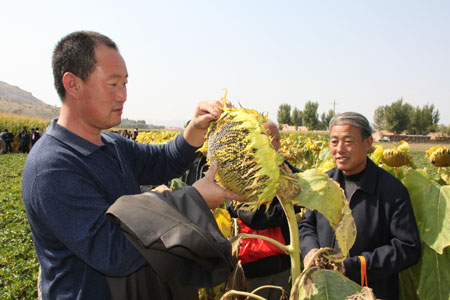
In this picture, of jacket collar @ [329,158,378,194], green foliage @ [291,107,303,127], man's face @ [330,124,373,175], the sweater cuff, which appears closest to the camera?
the sweater cuff

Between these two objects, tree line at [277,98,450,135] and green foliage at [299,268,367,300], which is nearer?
green foliage at [299,268,367,300]

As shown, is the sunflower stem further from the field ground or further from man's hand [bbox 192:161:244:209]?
the field ground

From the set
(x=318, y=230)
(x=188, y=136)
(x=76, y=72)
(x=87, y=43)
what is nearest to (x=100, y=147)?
(x=76, y=72)

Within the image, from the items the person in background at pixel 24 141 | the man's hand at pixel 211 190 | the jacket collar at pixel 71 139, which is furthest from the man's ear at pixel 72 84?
Answer: the person in background at pixel 24 141

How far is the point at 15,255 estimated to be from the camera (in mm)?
5352

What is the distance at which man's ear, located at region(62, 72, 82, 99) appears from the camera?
145cm

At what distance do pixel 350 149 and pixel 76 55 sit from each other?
173 cm

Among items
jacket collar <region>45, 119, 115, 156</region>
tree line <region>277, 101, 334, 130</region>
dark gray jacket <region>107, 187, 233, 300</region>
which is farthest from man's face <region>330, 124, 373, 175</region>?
tree line <region>277, 101, 334, 130</region>

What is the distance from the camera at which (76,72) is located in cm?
145

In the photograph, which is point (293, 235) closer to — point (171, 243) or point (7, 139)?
point (171, 243)

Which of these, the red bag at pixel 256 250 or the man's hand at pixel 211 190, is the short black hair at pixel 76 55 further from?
the red bag at pixel 256 250

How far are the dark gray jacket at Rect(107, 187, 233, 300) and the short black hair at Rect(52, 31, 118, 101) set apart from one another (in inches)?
25.1

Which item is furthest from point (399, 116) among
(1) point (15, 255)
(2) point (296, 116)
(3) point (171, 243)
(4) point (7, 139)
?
(3) point (171, 243)

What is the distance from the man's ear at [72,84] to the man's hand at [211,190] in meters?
0.67
